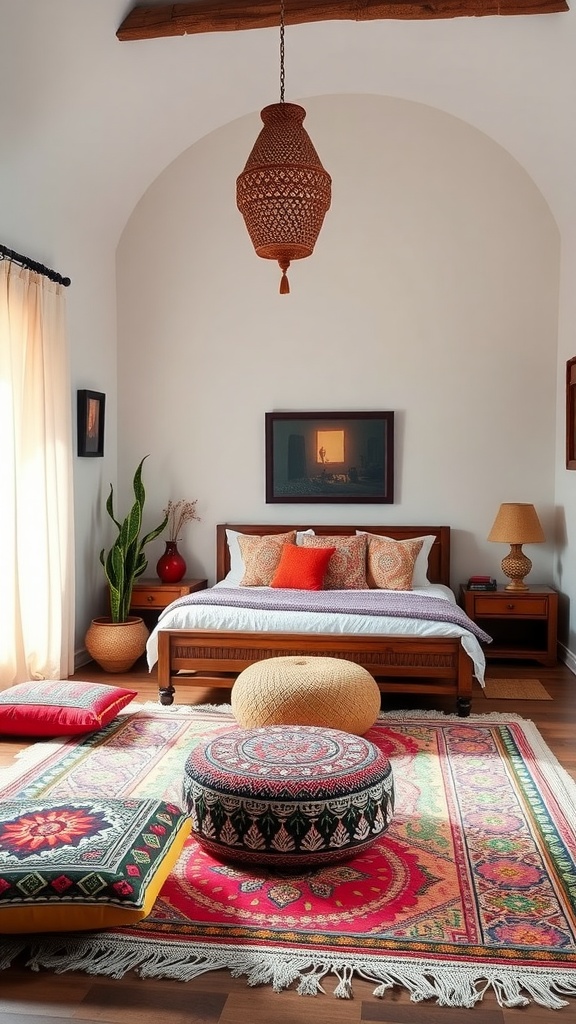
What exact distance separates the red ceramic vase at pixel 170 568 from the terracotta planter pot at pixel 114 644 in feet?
2.00

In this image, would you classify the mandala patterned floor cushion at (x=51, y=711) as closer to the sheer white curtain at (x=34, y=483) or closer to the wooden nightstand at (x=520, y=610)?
the sheer white curtain at (x=34, y=483)

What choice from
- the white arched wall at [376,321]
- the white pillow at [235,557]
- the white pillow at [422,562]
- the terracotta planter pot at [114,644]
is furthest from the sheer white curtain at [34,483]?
the white pillow at [422,562]

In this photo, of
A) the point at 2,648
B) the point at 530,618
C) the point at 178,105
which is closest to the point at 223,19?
the point at 178,105

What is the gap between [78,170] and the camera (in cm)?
538

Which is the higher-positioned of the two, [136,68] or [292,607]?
[136,68]

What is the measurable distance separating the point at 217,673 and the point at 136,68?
3.63m

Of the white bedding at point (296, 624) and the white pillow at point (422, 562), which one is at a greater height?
the white pillow at point (422, 562)

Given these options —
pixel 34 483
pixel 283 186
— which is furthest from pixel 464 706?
pixel 283 186

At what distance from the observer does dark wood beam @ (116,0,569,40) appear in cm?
468

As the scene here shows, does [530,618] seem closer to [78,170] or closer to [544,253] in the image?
[544,253]

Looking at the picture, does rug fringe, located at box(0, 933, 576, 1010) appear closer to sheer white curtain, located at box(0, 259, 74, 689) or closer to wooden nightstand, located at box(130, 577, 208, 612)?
sheer white curtain, located at box(0, 259, 74, 689)

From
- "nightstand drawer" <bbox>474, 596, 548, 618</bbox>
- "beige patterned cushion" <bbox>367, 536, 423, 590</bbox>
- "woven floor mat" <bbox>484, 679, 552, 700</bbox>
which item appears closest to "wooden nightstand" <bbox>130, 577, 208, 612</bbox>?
"beige patterned cushion" <bbox>367, 536, 423, 590</bbox>

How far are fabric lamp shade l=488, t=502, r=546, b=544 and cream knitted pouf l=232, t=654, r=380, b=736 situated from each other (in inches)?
81.2

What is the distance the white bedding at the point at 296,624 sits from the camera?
462cm
